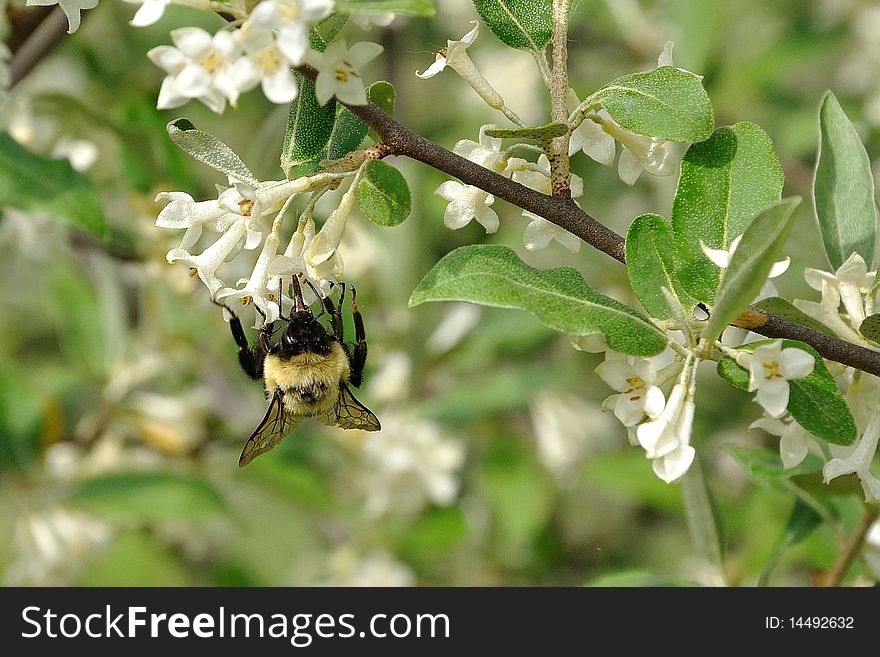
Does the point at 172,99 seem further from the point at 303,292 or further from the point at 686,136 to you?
the point at 686,136

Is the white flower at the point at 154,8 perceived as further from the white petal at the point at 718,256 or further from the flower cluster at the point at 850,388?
the flower cluster at the point at 850,388

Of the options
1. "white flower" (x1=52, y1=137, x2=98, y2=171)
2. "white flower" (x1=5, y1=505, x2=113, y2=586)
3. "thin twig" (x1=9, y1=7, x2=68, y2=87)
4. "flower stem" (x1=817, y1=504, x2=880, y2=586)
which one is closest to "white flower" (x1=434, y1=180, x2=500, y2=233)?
"flower stem" (x1=817, y1=504, x2=880, y2=586)

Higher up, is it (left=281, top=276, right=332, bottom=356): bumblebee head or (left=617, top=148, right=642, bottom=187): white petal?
(left=281, top=276, right=332, bottom=356): bumblebee head

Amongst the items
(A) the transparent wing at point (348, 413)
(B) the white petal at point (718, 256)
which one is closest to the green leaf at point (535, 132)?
(B) the white petal at point (718, 256)

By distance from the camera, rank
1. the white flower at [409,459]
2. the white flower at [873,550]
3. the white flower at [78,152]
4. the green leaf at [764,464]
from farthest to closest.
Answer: the white flower at [409,459]
the white flower at [78,152]
the white flower at [873,550]
the green leaf at [764,464]

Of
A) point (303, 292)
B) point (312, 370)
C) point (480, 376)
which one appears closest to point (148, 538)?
A: point (480, 376)

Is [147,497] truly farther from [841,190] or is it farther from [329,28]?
[841,190]

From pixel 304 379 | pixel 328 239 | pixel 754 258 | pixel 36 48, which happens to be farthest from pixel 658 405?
pixel 36 48
